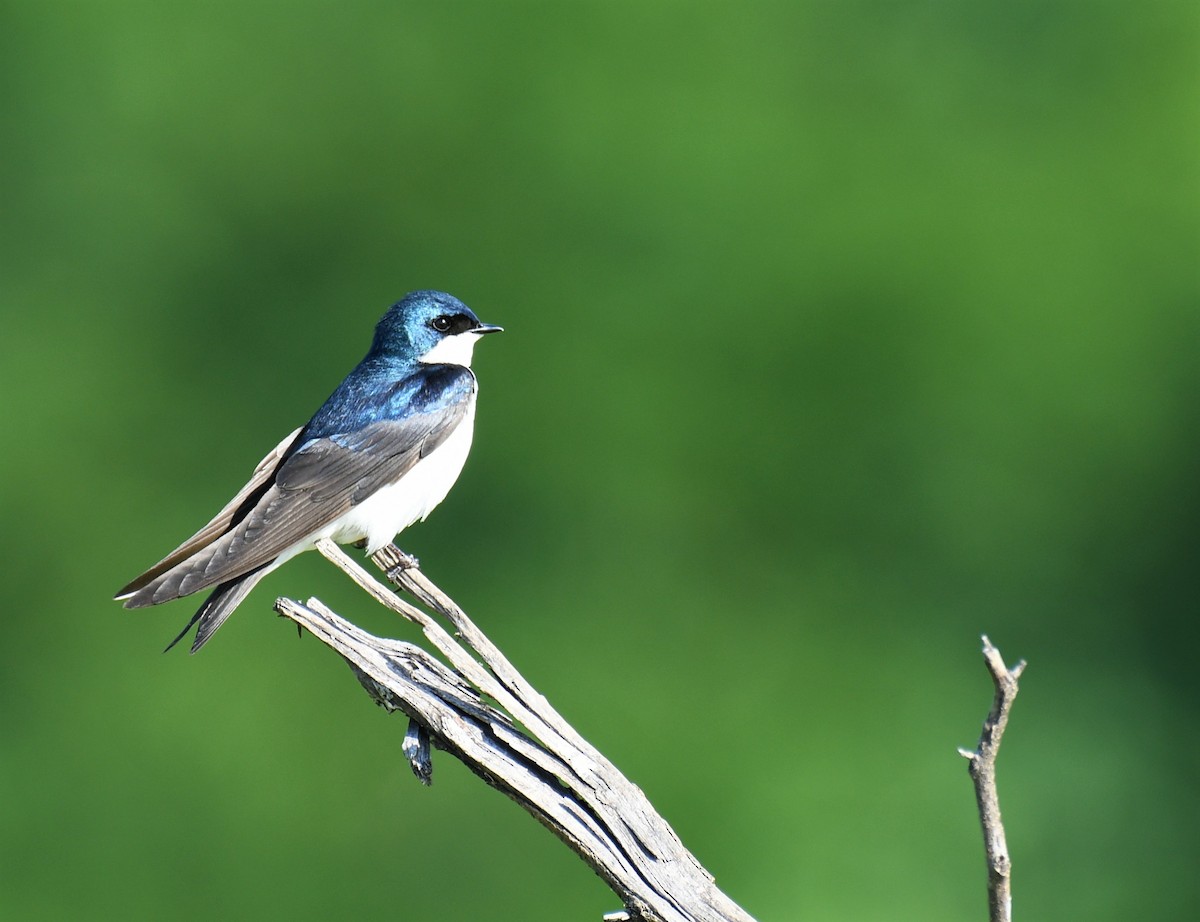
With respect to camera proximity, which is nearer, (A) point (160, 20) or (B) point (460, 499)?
(B) point (460, 499)

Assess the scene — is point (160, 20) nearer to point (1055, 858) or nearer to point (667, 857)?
point (1055, 858)

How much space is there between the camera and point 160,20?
268 inches

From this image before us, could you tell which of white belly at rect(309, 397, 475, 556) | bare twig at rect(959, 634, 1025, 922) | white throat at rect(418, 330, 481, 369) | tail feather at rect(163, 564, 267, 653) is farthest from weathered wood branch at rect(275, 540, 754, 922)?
white throat at rect(418, 330, 481, 369)

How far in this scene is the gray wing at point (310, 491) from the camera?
2.79 meters

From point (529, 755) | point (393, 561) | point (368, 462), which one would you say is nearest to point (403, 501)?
point (368, 462)

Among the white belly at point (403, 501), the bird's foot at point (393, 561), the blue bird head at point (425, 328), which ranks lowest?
the bird's foot at point (393, 561)

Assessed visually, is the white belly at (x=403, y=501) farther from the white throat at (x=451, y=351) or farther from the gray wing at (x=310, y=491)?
the white throat at (x=451, y=351)

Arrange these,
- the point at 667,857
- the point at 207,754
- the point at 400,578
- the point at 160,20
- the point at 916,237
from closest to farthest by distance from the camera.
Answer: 1. the point at 667,857
2. the point at 400,578
3. the point at 207,754
4. the point at 916,237
5. the point at 160,20

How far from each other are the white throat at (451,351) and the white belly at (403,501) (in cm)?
23

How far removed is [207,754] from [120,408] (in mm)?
1502

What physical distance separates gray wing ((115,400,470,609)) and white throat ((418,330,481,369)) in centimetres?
18

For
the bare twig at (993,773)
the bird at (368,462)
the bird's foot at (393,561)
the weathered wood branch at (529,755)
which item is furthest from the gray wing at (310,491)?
the bare twig at (993,773)

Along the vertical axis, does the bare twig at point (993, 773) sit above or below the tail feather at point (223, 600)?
below

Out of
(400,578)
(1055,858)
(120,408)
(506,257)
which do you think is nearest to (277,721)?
(120,408)
